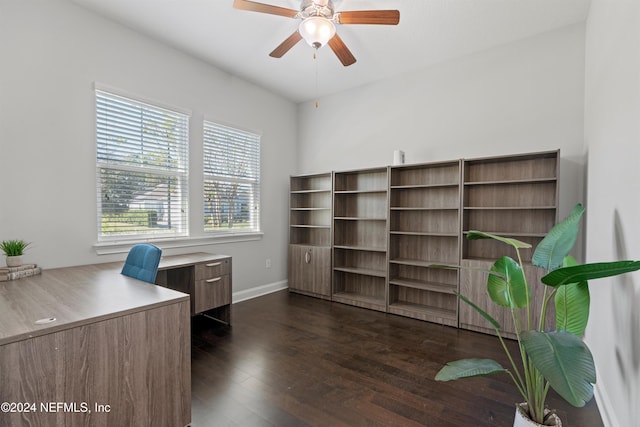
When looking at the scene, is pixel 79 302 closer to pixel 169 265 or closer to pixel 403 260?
pixel 169 265

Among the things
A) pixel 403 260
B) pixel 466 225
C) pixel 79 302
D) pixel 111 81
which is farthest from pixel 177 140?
pixel 466 225

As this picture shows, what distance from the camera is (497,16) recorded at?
277 centimetres

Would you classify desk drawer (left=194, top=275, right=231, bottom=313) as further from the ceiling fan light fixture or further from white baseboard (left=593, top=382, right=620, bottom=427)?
white baseboard (left=593, top=382, right=620, bottom=427)

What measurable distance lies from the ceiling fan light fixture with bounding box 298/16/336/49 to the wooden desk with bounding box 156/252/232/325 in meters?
2.27

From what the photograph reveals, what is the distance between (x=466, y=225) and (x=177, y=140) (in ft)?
11.2

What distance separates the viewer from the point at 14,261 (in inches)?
85.1

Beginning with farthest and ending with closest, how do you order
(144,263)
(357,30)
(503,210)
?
(503,210)
(357,30)
(144,263)

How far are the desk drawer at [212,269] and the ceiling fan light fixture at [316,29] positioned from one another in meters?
2.28

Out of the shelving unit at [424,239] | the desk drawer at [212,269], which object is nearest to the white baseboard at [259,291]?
the desk drawer at [212,269]

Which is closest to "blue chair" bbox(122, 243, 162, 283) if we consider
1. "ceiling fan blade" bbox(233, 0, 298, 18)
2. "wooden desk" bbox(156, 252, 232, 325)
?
"wooden desk" bbox(156, 252, 232, 325)

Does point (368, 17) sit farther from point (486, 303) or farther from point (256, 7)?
point (486, 303)

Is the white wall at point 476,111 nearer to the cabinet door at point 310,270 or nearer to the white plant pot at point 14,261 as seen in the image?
the cabinet door at point 310,270

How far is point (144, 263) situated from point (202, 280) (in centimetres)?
97

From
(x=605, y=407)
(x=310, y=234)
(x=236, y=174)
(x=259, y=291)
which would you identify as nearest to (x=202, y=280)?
(x=259, y=291)
